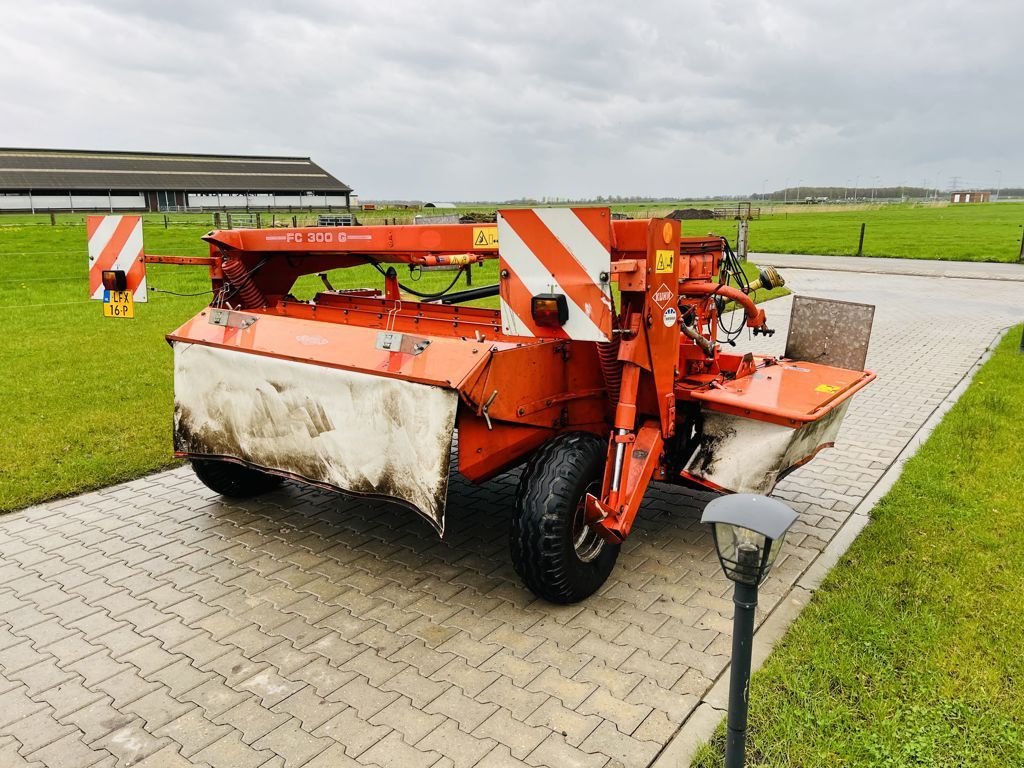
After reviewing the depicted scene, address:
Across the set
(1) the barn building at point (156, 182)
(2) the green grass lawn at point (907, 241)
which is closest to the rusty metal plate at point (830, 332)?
(2) the green grass lawn at point (907, 241)

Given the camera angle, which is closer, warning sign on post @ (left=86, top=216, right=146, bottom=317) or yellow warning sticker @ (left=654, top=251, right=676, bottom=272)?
yellow warning sticker @ (left=654, top=251, right=676, bottom=272)

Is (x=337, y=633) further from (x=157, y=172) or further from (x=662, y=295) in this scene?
(x=157, y=172)

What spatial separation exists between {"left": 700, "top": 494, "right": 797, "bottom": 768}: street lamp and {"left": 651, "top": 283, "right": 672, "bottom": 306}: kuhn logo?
1.49m

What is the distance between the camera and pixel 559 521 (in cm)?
345

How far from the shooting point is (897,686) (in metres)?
3.05

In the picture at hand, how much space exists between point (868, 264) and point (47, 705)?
73.1ft

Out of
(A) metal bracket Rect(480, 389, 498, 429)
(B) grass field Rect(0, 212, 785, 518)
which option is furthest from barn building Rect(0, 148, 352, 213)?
(A) metal bracket Rect(480, 389, 498, 429)

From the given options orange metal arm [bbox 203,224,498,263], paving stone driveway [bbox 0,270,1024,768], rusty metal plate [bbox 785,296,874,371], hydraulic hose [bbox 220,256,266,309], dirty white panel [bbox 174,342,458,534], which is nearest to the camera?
paving stone driveway [bbox 0,270,1024,768]

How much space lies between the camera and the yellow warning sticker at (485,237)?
12.0 feet

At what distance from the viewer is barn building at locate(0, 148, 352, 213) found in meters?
49.8

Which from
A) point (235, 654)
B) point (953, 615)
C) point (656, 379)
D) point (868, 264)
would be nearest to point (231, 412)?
point (235, 654)

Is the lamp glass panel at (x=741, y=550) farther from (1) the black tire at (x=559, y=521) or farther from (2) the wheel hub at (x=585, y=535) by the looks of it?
(2) the wheel hub at (x=585, y=535)

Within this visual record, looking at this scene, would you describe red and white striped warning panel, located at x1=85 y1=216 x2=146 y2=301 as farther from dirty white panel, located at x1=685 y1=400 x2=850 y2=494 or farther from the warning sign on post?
dirty white panel, located at x1=685 y1=400 x2=850 y2=494

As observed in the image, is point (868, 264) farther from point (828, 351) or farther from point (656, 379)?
point (656, 379)
